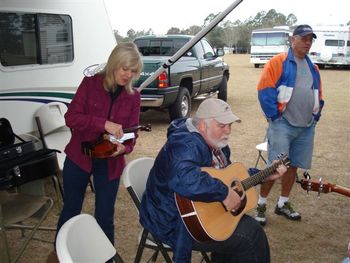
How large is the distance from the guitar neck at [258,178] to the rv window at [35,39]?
8.67ft

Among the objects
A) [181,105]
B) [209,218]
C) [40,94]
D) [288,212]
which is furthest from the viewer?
[181,105]

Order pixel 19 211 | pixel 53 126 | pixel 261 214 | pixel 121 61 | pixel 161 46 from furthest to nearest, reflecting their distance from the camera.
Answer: pixel 161 46 < pixel 53 126 < pixel 261 214 < pixel 19 211 < pixel 121 61

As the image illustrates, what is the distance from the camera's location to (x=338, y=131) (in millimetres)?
8172

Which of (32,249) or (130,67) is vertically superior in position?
(130,67)

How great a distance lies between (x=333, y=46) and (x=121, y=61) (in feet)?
71.7

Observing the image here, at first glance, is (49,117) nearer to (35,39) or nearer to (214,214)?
(35,39)

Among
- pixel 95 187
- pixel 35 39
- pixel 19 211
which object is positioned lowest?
pixel 19 211

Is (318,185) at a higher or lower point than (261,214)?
higher

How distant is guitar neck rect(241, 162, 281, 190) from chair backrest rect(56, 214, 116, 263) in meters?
1.04

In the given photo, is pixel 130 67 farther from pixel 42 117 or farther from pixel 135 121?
pixel 42 117

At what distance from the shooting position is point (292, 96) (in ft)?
12.1

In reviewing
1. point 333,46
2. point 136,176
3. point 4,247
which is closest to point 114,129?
point 136,176

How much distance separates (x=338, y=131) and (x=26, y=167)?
655cm

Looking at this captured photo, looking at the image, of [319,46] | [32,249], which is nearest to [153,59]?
[32,249]
